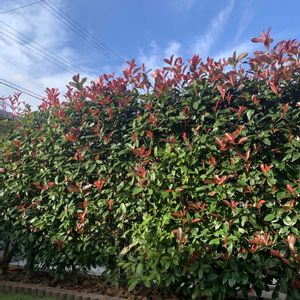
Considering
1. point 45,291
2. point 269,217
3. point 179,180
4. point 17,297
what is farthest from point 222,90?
point 17,297

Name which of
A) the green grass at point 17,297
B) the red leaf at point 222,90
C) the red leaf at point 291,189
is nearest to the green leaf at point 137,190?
the red leaf at point 222,90

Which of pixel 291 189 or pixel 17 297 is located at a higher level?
pixel 291 189

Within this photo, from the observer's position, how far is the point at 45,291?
4.01 metres

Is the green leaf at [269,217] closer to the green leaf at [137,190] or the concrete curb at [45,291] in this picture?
the green leaf at [137,190]

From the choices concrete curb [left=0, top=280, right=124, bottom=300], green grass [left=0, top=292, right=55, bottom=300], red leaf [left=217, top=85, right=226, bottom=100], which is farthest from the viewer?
green grass [left=0, top=292, right=55, bottom=300]

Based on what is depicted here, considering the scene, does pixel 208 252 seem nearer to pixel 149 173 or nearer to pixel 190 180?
pixel 190 180

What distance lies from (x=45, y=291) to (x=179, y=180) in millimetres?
2132

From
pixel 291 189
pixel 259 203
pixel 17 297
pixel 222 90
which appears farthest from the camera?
pixel 17 297

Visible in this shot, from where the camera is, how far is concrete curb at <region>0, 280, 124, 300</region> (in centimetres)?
375

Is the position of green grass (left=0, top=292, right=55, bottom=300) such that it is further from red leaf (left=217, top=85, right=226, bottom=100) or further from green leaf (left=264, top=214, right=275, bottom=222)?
red leaf (left=217, top=85, right=226, bottom=100)

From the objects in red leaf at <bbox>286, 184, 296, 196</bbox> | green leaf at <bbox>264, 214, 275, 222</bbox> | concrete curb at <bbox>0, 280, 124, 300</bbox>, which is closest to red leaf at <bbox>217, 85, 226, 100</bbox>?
red leaf at <bbox>286, 184, 296, 196</bbox>

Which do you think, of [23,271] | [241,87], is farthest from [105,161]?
[23,271]

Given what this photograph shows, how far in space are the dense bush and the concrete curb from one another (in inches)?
10.9

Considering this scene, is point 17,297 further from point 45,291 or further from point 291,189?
point 291,189
